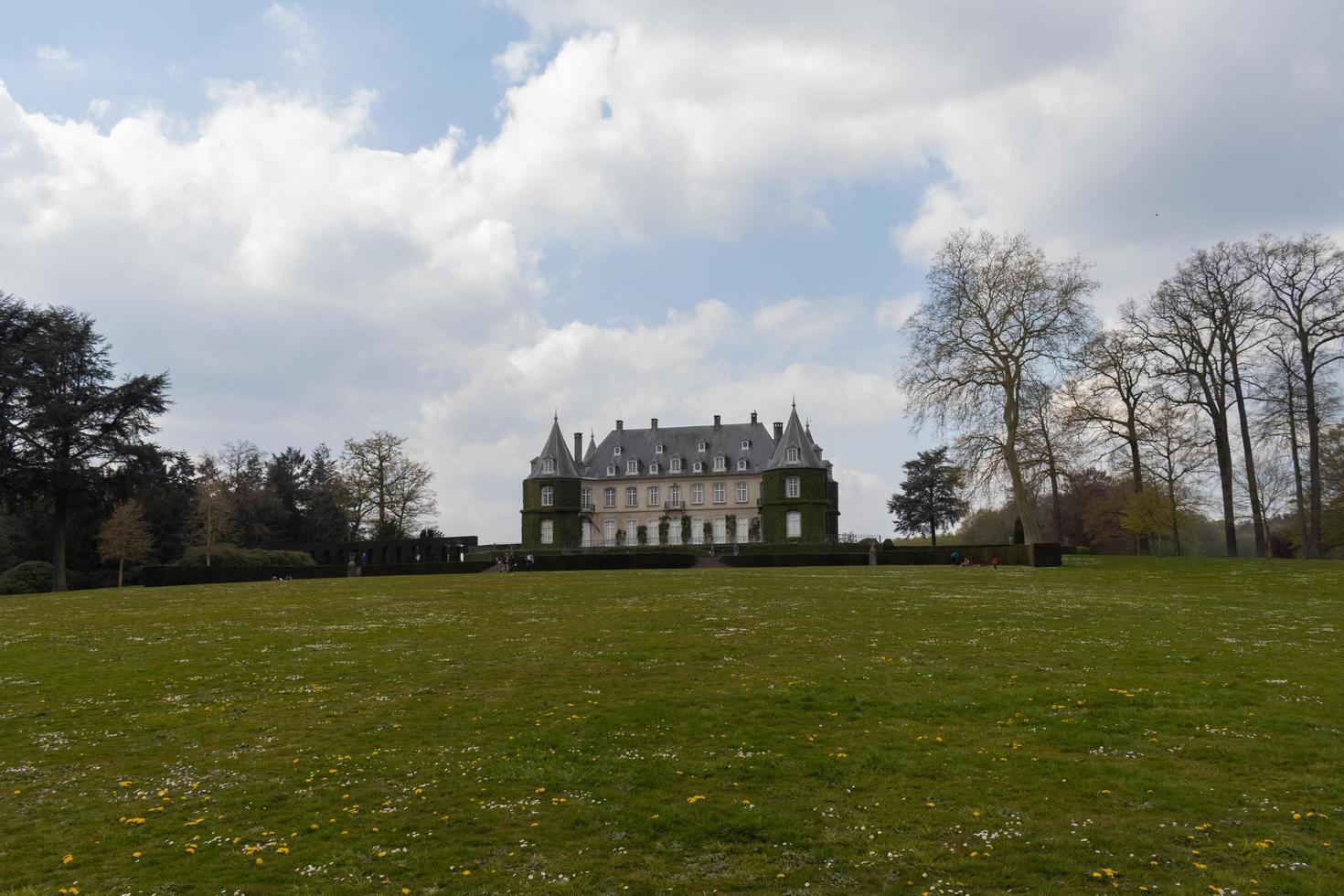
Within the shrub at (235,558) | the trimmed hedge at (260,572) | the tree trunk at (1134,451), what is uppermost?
the tree trunk at (1134,451)

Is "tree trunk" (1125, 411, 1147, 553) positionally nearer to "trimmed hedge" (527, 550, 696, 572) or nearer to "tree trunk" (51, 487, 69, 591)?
"trimmed hedge" (527, 550, 696, 572)

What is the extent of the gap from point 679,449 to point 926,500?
2680 centimetres

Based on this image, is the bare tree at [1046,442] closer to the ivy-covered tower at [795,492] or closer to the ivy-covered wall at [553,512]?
the ivy-covered tower at [795,492]

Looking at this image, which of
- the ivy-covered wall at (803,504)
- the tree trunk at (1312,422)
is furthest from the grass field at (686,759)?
the ivy-covered wall at (803,504)

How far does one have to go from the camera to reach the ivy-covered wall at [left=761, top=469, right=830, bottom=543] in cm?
6762

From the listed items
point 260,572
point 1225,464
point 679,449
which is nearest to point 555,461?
point 679,449

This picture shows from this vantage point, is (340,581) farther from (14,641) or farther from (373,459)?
(373,459)

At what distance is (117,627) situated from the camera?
2134 centimetres

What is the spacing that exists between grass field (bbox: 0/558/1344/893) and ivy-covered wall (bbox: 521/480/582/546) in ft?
175

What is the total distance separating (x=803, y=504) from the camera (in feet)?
222

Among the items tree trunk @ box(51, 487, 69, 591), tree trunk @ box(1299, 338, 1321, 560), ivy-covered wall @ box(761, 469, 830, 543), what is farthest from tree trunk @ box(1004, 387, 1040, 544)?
tree trunk @ box(51, 487, 69, 591)

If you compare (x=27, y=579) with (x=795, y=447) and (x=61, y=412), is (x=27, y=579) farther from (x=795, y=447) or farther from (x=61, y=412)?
(x=795, y=447)

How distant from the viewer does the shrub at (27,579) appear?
4312 cm

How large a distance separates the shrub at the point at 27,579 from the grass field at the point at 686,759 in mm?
31592
